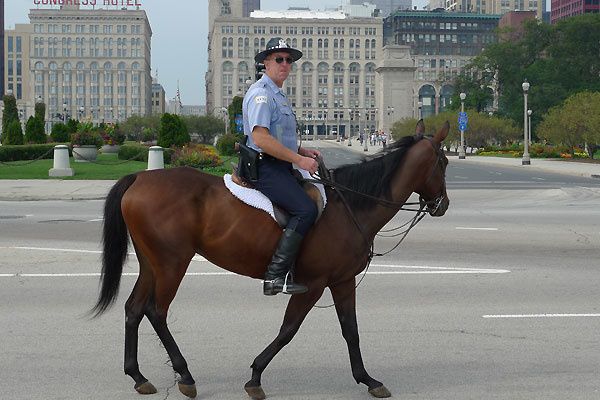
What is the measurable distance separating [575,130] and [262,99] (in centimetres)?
6021

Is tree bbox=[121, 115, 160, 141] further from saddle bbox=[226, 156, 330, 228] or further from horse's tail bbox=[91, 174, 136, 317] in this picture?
saddle bbox=[226, 156, 330, 228]

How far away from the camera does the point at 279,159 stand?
649cm

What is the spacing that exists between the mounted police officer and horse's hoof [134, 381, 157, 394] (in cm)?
107

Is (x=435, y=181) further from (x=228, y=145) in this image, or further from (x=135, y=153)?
(x=228, y=145)

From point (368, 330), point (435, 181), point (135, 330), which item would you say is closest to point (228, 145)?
point (368, 330)

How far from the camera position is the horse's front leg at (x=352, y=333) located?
645 cm

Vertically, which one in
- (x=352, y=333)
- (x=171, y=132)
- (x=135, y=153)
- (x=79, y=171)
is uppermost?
(x=171, y=132)

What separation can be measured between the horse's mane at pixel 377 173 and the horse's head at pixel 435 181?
150mm

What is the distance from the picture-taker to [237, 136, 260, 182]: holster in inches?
254

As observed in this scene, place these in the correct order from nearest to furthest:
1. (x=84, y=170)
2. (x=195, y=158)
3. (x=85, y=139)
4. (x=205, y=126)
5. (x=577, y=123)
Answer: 1. (x=195, y=158)
2. (x=84, y=170)
3. (x=85, y=139)
4. (x=577, y=123)
5. (x=205, y=126)

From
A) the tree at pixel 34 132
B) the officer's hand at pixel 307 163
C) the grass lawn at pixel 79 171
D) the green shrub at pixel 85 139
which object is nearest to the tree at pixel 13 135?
the tree at pixel 34 132

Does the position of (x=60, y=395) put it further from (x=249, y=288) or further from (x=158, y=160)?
(x=158, y=160)

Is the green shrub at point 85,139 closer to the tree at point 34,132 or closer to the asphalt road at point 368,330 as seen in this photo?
the tree at point 34,132

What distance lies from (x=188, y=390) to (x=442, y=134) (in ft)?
8.37
